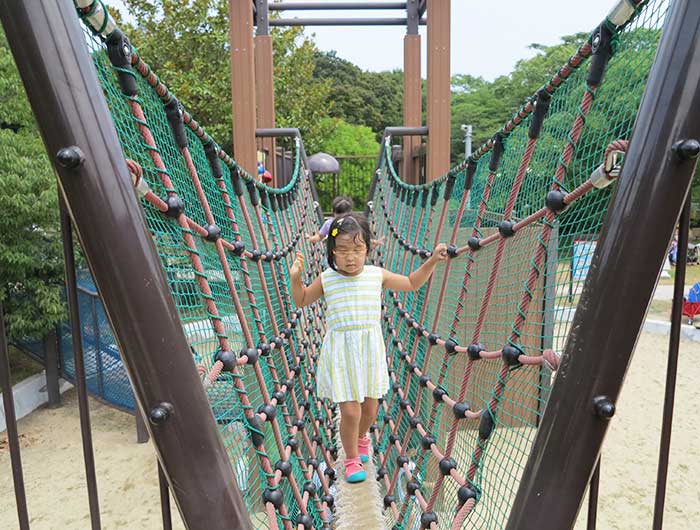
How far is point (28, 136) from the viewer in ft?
15.1

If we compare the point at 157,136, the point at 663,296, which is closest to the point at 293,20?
the point at 157,136

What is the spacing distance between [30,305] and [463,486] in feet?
13.9

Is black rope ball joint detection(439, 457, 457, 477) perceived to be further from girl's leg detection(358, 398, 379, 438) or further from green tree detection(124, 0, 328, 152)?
green tree detection(124, 0, 328, 152)

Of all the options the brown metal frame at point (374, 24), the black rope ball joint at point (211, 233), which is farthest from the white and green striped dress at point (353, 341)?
the brown metal frame at point (374, 24)

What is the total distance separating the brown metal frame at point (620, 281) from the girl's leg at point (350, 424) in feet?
2.90

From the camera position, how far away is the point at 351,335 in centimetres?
141

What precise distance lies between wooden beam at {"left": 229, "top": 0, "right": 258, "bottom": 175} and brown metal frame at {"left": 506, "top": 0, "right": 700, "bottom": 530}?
91.8 inches

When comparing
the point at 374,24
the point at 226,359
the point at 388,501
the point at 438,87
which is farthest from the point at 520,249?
the point at 374,24

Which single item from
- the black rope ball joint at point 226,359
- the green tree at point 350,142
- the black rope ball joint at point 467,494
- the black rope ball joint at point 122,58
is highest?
the black rope ball joint at point 122,58

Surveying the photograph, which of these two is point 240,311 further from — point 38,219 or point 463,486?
point 38,219

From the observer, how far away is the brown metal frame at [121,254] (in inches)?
17.7

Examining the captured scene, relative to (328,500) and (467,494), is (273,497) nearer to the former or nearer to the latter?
(467,494)

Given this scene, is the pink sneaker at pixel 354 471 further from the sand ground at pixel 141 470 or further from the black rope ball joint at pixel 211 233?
the sand ground at pixel 141 470

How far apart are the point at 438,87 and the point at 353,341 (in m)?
1.67
